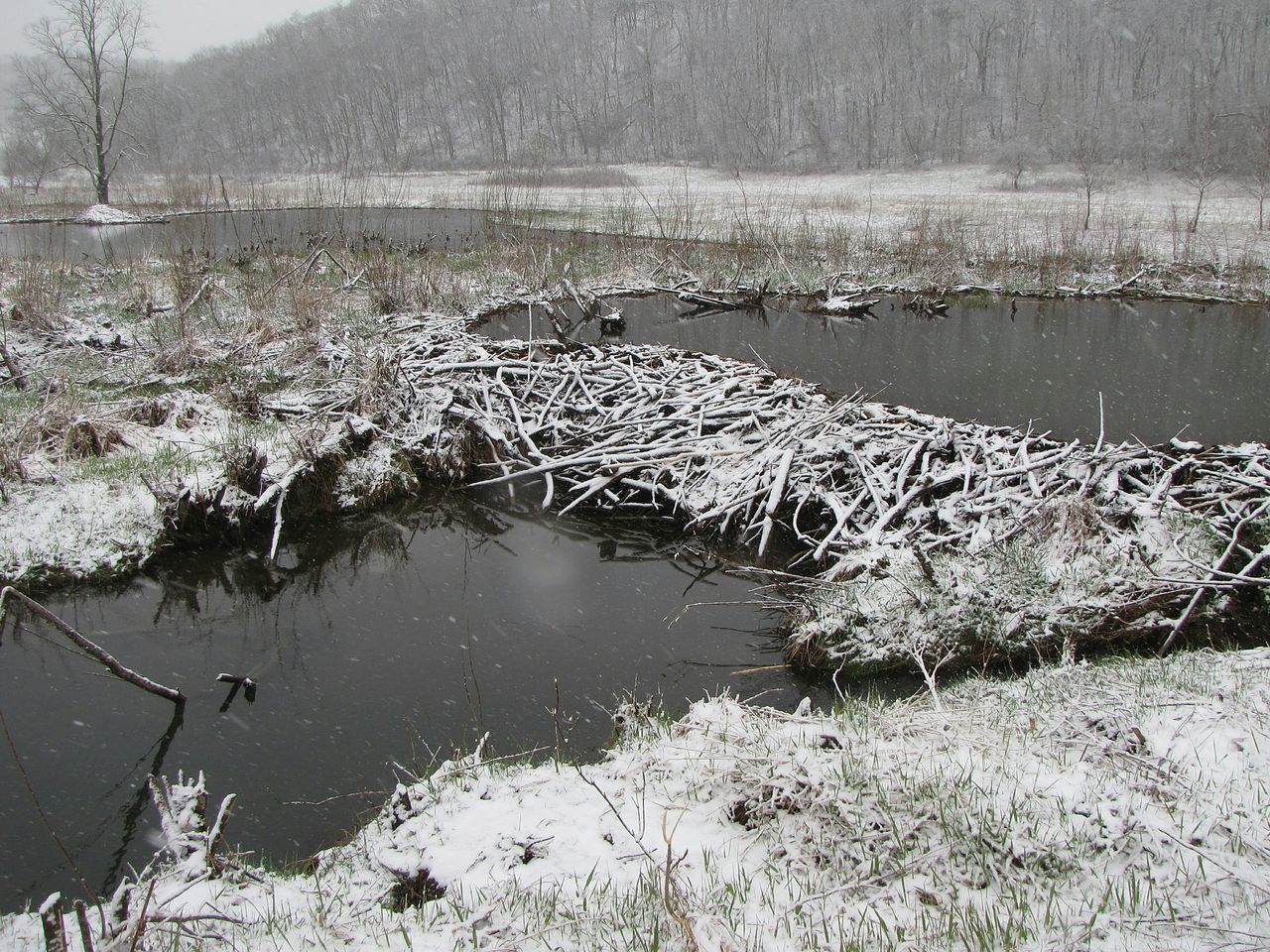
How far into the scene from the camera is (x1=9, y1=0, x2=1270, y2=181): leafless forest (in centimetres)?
5144

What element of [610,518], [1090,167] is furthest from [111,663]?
[1090,167]

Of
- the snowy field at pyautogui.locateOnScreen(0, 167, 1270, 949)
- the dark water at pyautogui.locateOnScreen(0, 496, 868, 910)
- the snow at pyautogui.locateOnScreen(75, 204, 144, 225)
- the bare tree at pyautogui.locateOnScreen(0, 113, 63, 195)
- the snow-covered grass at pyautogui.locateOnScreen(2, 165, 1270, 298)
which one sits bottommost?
the dark water at pyautogui.locateOnScreen(0, 496, 868, 910)

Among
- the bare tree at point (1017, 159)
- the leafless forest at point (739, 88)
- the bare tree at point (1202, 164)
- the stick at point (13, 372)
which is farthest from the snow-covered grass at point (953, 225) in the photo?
the stick at point (13, 372)

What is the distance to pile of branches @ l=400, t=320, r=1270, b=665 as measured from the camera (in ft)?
19.3

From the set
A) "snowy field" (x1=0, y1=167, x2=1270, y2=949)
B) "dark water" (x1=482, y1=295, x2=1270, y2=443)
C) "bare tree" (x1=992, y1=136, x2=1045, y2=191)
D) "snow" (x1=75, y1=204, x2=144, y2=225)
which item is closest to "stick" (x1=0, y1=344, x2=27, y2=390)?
"snowy field" (x1=0, y1=167, x2=1270, y2=949)

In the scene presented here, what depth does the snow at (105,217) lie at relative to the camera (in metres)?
31.0

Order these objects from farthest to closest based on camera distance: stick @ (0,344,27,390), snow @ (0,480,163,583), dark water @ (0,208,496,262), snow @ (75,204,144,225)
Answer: snow @ (75,204,144,225)
dark water @ (0,208,496,262)
stick @ (0,344,27,390)
snow @ (0,480,163,583)

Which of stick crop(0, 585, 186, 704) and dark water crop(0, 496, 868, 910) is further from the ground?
stick crop(0, 585, 186, 704)

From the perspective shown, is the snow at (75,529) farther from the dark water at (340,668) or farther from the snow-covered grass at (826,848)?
the snow-covered grass at (826,848)

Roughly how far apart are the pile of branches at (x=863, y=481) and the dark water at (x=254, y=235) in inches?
372

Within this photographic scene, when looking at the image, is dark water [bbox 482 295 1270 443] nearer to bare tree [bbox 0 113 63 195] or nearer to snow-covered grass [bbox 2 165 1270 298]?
snow-covered grass [bbox 2 165 1270 298]

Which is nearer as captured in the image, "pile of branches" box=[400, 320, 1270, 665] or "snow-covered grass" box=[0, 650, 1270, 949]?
"snow-covered grass" box=[0, 650, 1270, 949]

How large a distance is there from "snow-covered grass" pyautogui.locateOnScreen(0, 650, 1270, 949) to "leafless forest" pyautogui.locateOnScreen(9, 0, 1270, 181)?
3138 cm

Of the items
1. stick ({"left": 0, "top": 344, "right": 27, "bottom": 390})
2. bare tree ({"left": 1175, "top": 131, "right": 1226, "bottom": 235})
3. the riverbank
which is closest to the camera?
Answer: the riverbank
